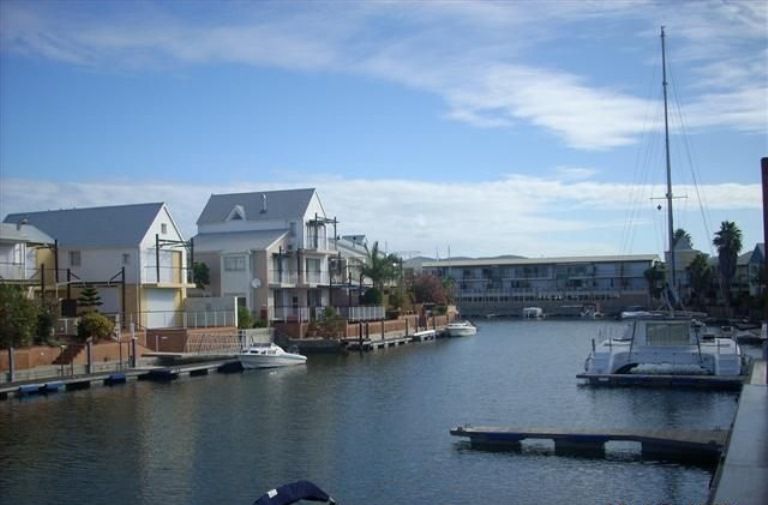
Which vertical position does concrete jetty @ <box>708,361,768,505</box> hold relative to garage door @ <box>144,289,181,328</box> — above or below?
below

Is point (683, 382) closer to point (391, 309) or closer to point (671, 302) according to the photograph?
point (671, 302)

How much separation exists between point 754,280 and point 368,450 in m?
79.2

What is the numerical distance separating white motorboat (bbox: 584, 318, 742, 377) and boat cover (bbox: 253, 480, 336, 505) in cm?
2786

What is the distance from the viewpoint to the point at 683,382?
41625 mm

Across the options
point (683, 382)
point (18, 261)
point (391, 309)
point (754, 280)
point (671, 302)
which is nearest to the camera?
point (683, 382)

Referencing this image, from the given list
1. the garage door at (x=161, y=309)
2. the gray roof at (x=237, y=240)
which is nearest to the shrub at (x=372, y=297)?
the gray roof at (x=237, y=240)

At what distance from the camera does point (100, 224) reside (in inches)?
2539

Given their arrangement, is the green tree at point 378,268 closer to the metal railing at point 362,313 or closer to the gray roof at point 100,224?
the metal railing at point 362,313

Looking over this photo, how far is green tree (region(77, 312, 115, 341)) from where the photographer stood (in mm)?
48938

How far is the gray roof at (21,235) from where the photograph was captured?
53281 millimetres

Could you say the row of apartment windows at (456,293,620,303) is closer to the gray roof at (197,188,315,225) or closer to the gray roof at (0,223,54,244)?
the gray roof at (197,188,315,225)

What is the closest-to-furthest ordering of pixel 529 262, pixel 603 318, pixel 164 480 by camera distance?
1. pixel 164 480
2. pixel 603 318
3. pixel 529 262

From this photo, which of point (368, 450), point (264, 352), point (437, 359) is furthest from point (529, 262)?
point (368, 450)

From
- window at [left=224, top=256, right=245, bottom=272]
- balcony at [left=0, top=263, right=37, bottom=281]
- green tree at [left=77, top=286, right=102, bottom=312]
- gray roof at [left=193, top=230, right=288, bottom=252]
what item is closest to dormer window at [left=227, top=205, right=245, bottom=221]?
gray roof at [left=193, top=230, right=288, bottom=252]
